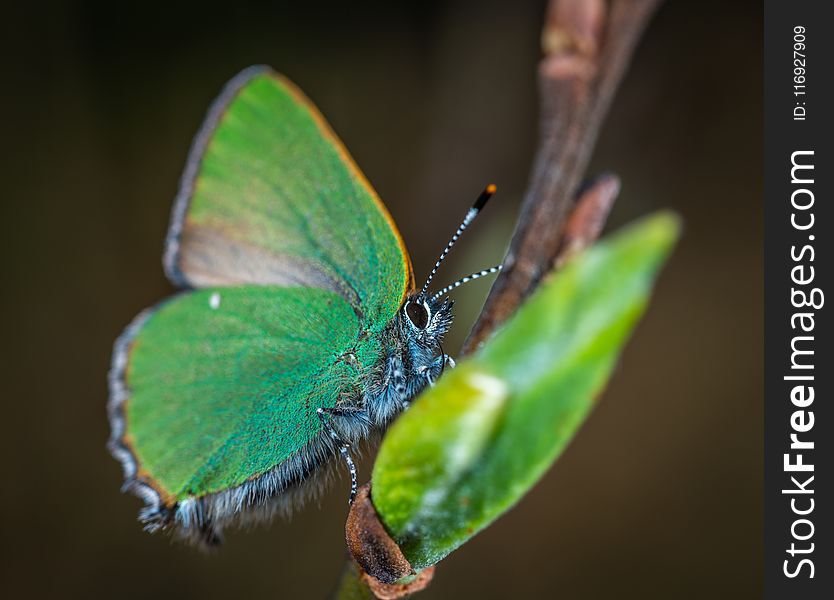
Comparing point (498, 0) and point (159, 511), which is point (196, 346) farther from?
point (498, 0)

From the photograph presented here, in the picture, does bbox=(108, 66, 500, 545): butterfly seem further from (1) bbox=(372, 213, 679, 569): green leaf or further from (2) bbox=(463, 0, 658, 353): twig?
(1) bbox=(372, 213, 679, 569): green leaf

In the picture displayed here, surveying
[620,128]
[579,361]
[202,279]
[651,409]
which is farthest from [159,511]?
[620,128]

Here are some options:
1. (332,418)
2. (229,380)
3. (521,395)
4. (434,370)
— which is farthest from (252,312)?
(521,395)

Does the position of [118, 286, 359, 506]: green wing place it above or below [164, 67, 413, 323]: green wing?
below

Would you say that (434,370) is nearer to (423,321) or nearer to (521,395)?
(423,321)

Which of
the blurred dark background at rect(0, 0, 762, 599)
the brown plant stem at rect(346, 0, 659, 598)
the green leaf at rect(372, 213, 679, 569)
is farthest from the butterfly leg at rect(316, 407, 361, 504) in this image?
the blurred dark background at rect(0, 0, 762, 599)

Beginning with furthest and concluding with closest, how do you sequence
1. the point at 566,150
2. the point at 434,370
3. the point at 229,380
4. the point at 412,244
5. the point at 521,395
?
the point at 412,244, the point at 229,380, the point at 434,370, the point at 566,150, the point at 521,395

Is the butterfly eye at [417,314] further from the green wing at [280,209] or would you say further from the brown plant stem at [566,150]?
the brown plant stem at [566,150]
